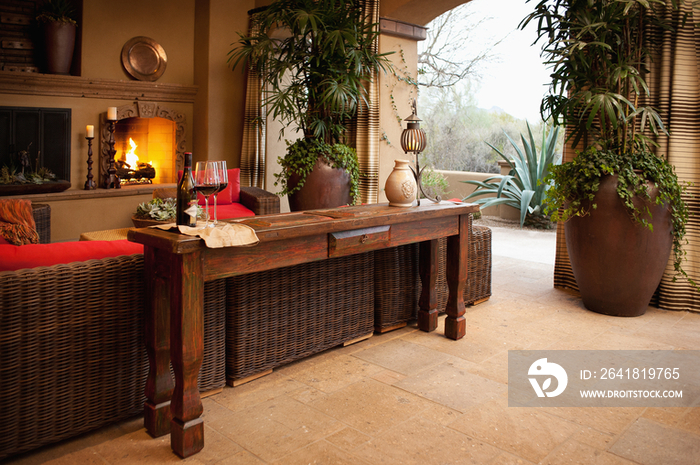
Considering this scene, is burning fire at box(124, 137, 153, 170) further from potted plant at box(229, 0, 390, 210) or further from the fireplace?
potted plant at box(229, 0, 390, 210)

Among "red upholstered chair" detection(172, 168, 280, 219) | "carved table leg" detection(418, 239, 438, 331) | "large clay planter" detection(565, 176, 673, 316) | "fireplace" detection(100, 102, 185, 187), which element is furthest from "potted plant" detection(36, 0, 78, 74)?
"large clay planter" detection(565, 176, 673, 316)

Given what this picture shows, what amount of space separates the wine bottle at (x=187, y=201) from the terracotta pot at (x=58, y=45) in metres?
4.66

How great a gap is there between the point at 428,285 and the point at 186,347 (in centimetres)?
170

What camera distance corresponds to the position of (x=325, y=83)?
491 centimetres

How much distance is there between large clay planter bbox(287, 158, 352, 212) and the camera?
16.5 feet

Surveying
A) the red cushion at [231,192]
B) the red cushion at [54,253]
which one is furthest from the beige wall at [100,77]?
the red cushion at [54,253]

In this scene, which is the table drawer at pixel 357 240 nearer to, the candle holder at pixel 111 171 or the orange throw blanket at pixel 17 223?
the orange throw blanket at pixel 17 223

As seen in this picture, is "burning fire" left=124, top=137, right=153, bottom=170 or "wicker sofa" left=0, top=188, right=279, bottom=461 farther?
"burning fire" left=124, top=137, right=153, bottom=170

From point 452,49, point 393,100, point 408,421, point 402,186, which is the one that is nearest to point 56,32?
point 393,100

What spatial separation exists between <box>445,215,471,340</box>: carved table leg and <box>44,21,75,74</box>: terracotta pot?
4730 mm

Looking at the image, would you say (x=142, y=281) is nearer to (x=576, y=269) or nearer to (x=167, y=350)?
(x=167, y=350)

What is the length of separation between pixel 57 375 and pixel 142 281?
426 millimetres

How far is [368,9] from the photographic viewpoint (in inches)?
204

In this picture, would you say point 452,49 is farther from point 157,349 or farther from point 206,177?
point 157,349
